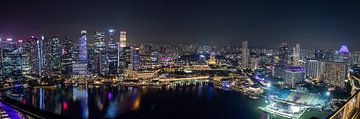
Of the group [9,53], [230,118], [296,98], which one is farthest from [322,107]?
[9,53]

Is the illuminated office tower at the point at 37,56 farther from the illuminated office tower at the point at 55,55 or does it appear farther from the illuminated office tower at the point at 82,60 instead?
the illuminated office tower at the point at 82,60

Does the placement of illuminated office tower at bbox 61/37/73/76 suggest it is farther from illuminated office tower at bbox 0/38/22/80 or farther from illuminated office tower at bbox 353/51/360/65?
illuminated office tower at bbox 353/51/360/65

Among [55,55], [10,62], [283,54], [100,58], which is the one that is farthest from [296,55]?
[10,62]

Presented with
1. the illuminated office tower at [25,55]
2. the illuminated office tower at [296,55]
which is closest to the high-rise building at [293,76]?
the illuminated office tower at [296,55]

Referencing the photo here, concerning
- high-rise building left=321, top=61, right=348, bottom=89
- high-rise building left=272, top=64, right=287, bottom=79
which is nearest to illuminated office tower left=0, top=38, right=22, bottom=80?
high-rise building left=272, top=64, right=287, bottom=79

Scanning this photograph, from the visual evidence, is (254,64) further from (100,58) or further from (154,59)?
(100,58)

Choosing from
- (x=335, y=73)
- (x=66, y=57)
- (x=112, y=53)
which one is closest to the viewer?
(x=335, y=73)

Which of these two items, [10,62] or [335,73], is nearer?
[335,73]
